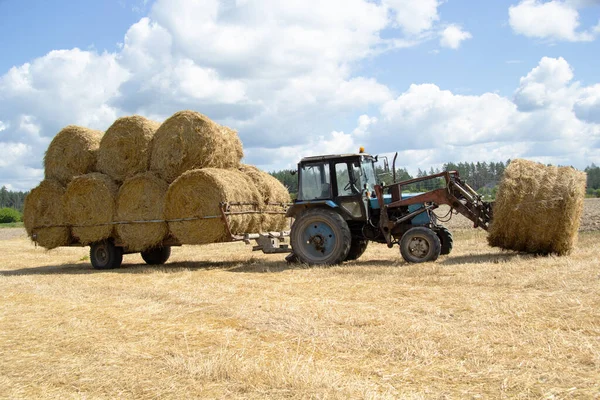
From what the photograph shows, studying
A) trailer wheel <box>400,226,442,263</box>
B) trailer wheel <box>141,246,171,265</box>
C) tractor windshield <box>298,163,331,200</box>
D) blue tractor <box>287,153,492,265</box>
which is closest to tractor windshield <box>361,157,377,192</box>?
blue tractor <box>287,153,492,265</box>

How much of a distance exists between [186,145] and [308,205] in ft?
8.59

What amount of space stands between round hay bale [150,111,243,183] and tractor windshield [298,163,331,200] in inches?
70.8

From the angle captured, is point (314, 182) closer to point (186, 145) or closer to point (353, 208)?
point (353, 208)

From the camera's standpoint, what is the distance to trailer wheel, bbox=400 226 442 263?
9.73 metres

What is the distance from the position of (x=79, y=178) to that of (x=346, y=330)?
8.35m

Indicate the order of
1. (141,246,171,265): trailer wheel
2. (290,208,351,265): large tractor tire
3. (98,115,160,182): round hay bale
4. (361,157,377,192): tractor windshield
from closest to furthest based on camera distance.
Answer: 1. (290,208,351,265): large tractor tire
2. (361,157,377,192): tractor windshield
3. (98,115,160,182): round hay bale
4. (141,246,171,265): trailer wheel

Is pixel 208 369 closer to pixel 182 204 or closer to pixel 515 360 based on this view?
pixel 515 360

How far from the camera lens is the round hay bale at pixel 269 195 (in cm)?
1199

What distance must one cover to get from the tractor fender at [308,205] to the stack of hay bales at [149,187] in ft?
2.83

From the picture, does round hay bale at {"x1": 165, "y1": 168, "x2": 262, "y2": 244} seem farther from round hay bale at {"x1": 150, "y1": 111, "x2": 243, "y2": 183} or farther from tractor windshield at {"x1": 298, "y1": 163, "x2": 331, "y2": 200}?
tractor windshield at {"x1": 298, "y1": 163, "x2": 331, "y2": 200}

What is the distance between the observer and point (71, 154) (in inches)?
493

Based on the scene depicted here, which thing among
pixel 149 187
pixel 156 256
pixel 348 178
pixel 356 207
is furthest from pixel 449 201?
pixel 156 256

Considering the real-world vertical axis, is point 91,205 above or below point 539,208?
above

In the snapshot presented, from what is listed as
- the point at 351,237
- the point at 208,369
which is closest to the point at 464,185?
the point at 351,237
